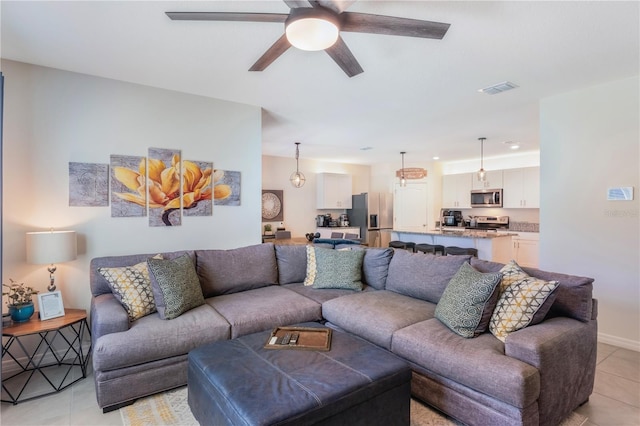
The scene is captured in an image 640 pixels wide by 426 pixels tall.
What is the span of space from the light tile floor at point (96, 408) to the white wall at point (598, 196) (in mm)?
892

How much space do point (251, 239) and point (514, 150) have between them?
5.80 metres

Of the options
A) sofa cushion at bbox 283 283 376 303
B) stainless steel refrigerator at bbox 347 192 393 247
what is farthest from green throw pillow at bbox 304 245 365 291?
stainless steel refrigerator at bbox 347 192 393 247

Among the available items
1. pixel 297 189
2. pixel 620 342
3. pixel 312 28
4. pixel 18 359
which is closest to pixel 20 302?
pixel 18 359

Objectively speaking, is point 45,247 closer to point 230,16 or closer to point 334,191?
point 230,16

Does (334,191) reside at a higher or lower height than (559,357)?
higher

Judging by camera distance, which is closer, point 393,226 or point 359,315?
point 359,315

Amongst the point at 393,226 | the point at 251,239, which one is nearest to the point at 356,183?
the point at 393,226

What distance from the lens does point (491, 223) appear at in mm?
7832

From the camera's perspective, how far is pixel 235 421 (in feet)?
4.78

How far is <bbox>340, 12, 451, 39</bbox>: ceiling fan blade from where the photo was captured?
1669mm

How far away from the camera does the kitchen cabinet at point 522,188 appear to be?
6.83 meters

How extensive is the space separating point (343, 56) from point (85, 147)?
2.59m

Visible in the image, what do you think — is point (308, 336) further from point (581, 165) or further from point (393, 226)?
point (393, 226)

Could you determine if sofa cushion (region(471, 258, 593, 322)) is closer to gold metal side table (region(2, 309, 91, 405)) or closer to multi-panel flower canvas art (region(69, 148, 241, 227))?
multi-panel flower canvas art (region(69, 148, 241, 227))
